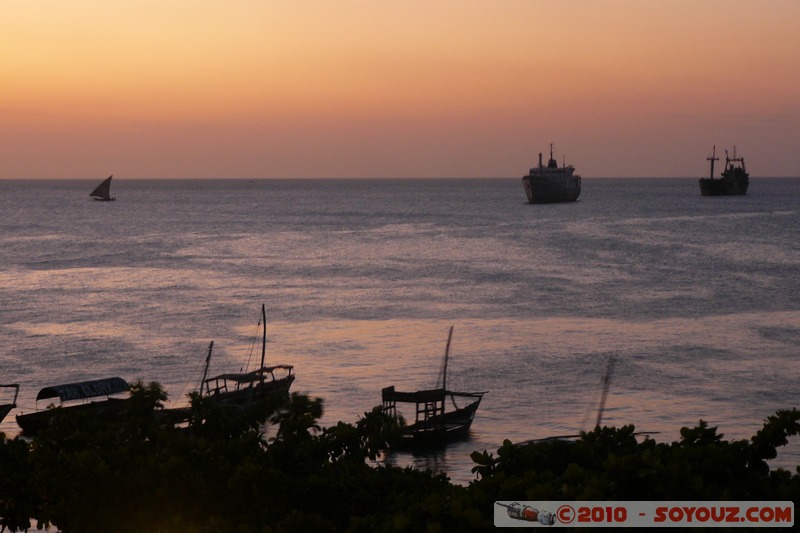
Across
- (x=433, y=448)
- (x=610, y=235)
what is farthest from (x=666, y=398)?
(x=610, y=235)

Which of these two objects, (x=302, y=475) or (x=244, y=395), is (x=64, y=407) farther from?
(x=302, y=475)

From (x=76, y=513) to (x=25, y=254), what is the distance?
103651 millimetres

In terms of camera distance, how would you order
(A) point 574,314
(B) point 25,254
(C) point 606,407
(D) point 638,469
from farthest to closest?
(B) point 25,254
(A) point 574,314
(C) point 606,407
(D) point 638,469

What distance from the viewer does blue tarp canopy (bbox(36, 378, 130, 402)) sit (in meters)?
38.3

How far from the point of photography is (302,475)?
15.8m

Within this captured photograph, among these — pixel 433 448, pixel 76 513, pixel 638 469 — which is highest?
pixel 638 469

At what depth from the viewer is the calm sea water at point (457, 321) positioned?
4256 cm

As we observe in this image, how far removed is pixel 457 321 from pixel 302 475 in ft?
156

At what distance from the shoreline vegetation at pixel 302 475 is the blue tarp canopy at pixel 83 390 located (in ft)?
69.4

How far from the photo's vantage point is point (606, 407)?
41.0 m

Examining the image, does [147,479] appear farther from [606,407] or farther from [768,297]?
[768,297]

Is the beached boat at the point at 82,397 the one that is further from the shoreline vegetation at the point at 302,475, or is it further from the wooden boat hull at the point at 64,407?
the shoreline vegetation at the point at 302,475

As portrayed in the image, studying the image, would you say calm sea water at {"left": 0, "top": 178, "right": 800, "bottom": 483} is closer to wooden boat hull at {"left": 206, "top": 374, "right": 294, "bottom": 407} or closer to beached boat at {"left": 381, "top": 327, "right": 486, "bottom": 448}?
beached boat at {"left": 381, "top": 327, "right": 486, "bottom": 448}

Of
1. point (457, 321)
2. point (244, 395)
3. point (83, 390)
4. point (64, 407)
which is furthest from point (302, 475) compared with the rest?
point (457, 321)
